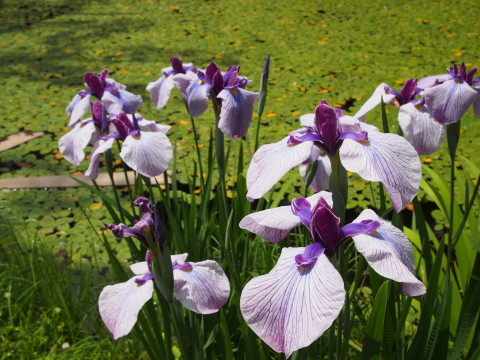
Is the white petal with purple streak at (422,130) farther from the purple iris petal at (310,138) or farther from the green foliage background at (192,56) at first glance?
the green foliage background at (192,56)

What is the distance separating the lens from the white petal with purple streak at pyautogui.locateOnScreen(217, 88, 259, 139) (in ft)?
3.94

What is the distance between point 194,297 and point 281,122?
2585 mm

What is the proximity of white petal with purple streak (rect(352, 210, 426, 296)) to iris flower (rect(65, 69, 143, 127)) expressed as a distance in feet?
2.72

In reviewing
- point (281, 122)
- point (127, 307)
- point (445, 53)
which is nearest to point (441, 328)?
point (127, 307)

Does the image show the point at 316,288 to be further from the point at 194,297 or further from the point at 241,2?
the point at 241,2

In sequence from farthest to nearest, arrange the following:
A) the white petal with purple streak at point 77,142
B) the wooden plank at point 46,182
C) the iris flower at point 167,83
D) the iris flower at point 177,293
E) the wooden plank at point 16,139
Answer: the wooden plank at point 16,139, the wooden plank at point 46,182, the iris flower at point 167,83, the white petal with purple streak at point 77,142, the iris flower at point 177,293

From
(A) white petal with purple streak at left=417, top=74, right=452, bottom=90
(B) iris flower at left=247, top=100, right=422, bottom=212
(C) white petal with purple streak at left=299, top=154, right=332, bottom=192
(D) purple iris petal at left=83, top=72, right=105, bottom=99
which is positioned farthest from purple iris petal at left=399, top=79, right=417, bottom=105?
(D) purple iris petal at left=83, top=72, right=105, bottom=99

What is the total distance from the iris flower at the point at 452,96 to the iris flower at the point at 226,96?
0.39 m

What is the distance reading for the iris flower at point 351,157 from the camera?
80 centimetres

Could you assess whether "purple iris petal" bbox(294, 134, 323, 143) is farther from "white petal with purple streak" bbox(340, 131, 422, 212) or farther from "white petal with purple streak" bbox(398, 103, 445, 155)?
"white petal with purple streak" bbox(398, 103, 445, 155)

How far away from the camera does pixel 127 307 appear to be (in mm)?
937

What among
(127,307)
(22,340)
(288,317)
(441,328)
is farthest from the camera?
(22,340)

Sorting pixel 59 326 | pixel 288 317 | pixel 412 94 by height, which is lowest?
pixel 59 326

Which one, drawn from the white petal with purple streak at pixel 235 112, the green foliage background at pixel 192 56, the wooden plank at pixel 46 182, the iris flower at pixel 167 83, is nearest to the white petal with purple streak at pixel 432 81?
the white petal with purple streak at pixel 235 112
